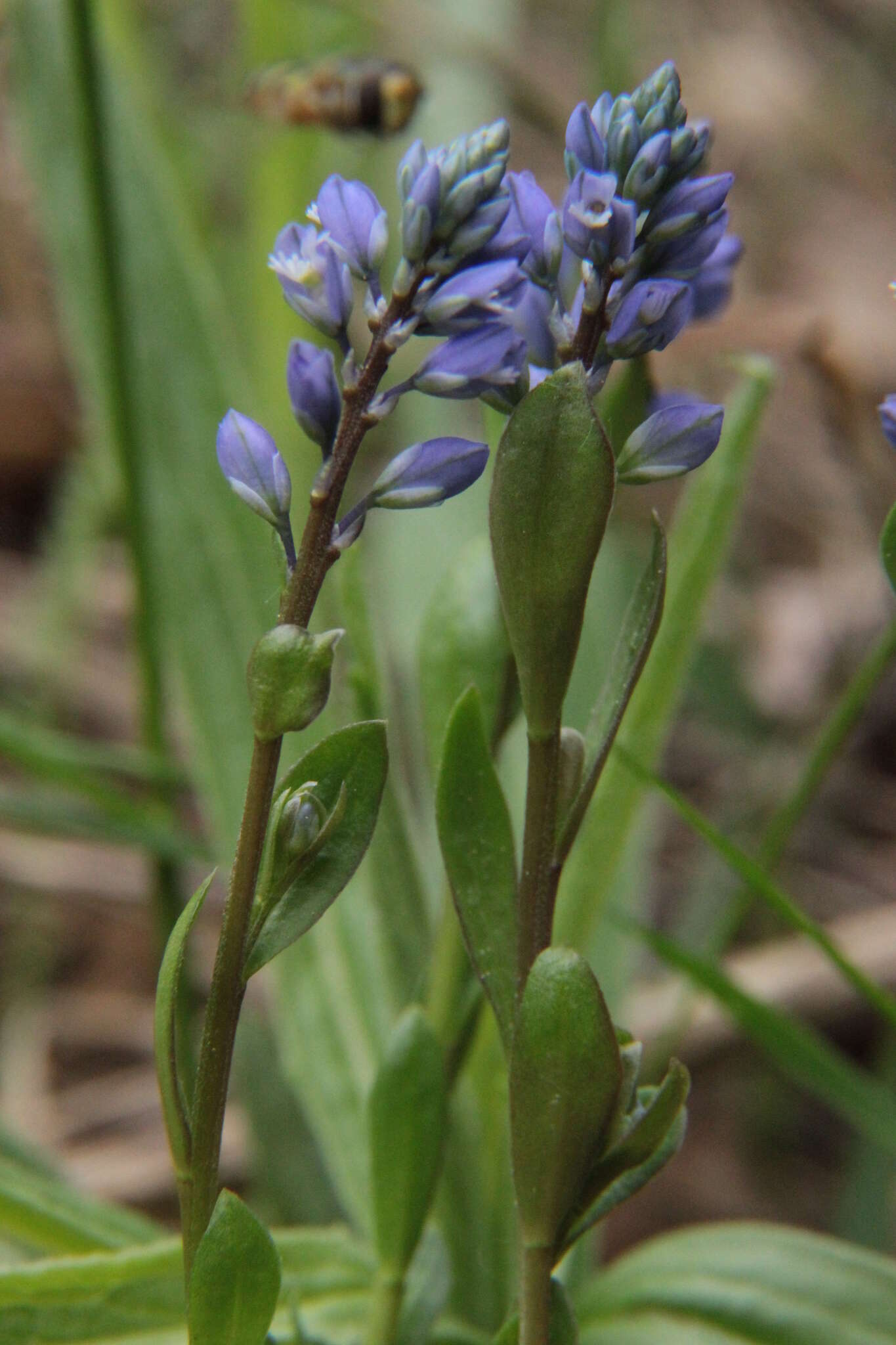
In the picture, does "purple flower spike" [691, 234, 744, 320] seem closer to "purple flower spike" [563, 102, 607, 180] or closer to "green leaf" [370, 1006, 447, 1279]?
"purple flower spike" [563, 102, 607, 180]

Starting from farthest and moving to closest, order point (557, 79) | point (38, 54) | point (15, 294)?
point (557, 79) → point (15, 294) → point (38, 54)

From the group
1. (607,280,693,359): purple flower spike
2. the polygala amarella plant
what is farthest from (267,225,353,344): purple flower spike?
(607,280,693,359): purple flower spike

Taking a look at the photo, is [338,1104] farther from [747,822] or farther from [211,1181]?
[747,822]

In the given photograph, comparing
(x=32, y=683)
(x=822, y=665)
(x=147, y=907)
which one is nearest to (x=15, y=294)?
(x=32, y=683)

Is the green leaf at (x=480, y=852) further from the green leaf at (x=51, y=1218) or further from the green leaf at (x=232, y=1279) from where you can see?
the green leaf at (x=51, y=1218)

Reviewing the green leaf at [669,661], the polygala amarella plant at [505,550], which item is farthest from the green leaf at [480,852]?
the green leaf at [669,661]
